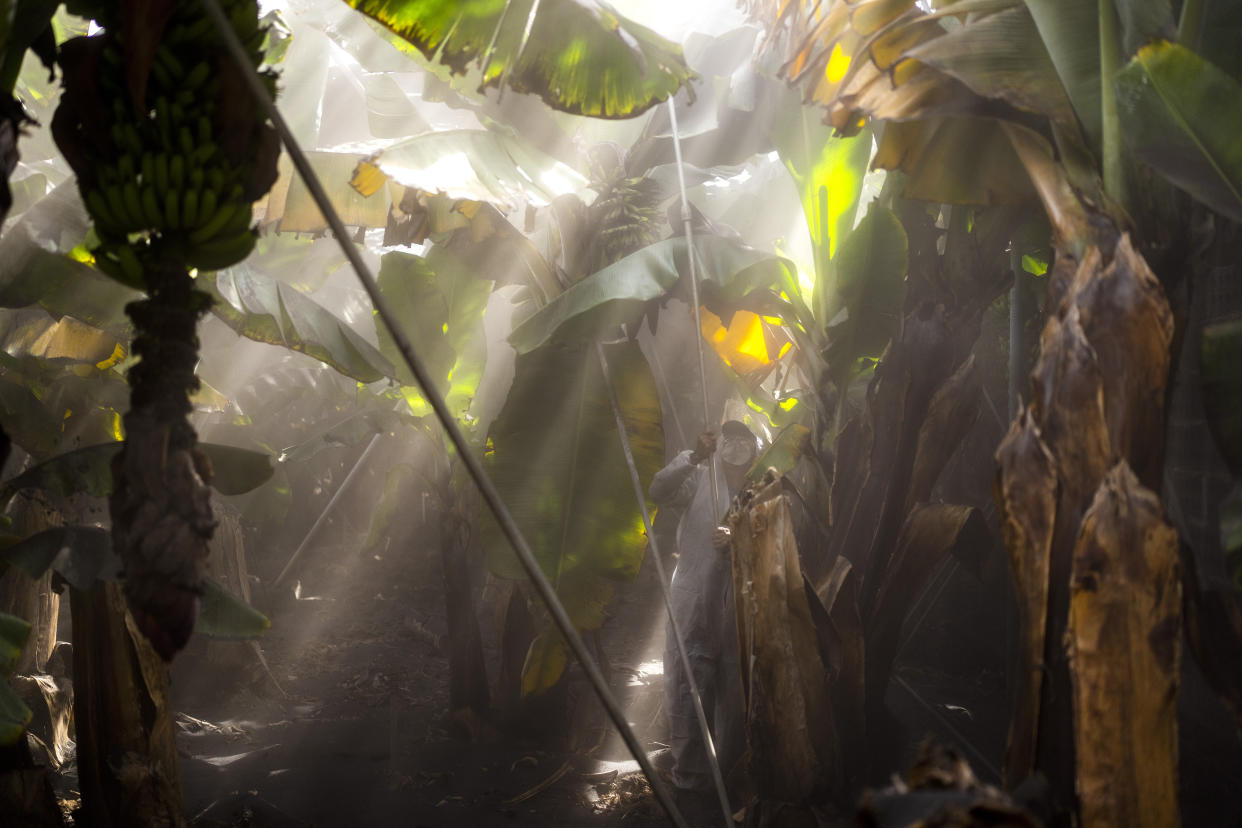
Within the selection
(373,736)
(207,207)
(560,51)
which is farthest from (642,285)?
(373,736)

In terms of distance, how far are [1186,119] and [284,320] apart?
2619 mm

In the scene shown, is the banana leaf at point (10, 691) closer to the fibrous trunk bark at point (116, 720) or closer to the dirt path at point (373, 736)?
the fibrous trunk bark at point (116, 720)

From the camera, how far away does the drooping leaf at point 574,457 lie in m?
3.31

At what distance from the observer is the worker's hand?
9.31ft

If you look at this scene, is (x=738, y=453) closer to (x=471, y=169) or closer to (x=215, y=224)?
(x=471, y=169)

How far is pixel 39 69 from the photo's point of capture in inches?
178

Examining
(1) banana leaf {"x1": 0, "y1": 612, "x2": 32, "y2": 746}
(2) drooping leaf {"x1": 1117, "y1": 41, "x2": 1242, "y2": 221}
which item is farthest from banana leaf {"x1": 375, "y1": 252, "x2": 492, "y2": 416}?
(2) drooping leaf {"x1": 1117, "y1": 41, "x2": 1242, "y2": 221}

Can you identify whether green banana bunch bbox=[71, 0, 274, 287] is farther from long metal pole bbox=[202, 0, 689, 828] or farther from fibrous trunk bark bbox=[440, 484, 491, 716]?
fibrous trunk bark bbox=[440, 484, 491, 716]

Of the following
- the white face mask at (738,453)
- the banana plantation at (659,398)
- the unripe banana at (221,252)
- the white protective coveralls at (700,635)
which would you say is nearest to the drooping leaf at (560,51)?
the banana plantation at (659,398)

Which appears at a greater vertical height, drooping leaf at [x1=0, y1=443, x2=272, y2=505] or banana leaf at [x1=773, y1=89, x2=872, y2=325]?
banana leaf at [x1=773, y1=89, x2=872, y2=325]

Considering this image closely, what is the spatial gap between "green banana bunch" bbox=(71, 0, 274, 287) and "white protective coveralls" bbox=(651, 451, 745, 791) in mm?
2518

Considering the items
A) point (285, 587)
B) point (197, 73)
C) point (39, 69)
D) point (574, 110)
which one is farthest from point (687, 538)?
point (285, 587)

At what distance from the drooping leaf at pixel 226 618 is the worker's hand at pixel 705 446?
5.16ft

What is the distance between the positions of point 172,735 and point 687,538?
224 centimetres
